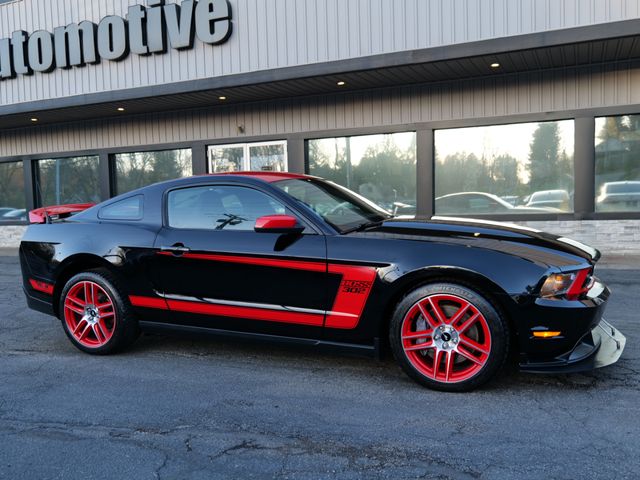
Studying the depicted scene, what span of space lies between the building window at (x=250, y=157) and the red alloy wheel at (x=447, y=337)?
28.1 feet

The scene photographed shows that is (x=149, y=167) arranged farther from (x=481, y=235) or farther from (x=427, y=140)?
(x=481, y=235)

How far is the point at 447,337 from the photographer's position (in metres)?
3.34

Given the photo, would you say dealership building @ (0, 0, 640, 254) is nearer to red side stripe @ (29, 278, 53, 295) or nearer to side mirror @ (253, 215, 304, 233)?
side mirror @ (253, 215, 304, 233)

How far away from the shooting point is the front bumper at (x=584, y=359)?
3160mm

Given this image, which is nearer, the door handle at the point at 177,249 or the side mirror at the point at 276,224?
the side mirror at the point at 276,224

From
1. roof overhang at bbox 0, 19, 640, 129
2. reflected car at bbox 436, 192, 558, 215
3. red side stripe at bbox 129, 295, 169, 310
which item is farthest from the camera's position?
reflected car at bbox 436, 192, 558, 215

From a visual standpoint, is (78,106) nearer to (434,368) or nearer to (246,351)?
(246,351)

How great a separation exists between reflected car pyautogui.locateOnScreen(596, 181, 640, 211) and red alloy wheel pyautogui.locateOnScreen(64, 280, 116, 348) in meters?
8.57

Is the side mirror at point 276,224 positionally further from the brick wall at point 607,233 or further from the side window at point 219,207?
the brick wall at point 607,233

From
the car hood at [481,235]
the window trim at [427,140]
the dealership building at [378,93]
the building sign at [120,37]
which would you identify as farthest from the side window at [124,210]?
the building sign at [120,37]

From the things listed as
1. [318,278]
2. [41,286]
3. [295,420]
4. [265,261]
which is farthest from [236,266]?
[41,286]

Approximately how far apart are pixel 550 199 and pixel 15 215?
13.9 meters

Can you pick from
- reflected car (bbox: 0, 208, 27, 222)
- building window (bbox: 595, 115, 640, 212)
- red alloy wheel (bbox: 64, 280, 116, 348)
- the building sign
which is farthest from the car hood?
reflected car (bbox: 0, 208, 27, 222)

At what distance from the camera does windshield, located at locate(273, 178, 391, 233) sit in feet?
12.8
